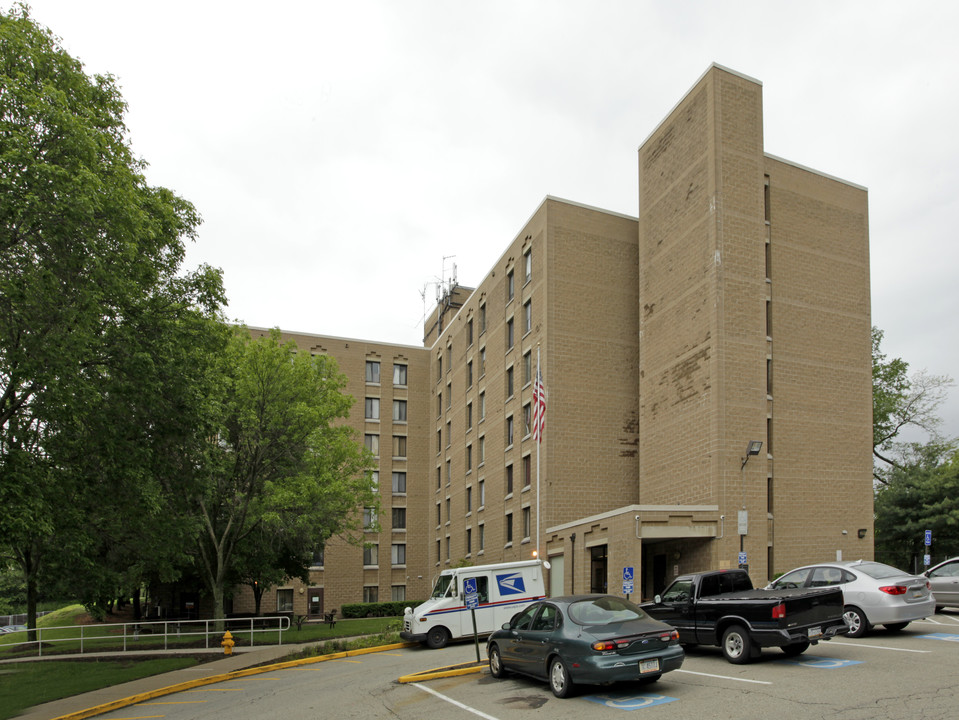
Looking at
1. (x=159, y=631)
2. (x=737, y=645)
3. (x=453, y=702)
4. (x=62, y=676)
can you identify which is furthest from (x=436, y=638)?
(x=159, y=631)

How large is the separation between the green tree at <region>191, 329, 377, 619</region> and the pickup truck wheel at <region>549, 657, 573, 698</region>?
65.9 ft

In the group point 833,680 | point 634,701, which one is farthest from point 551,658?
point 833,680

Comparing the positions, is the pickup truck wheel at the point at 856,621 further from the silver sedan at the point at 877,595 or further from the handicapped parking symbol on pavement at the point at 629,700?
the handicapped parking symbol on pavement at the point at 629,700

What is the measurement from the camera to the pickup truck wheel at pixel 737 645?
47.1ft

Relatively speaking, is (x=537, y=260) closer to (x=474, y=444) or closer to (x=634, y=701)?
(x=474, y=444)

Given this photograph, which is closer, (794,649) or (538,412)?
(794,649)

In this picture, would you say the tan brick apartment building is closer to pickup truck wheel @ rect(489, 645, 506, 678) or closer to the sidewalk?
the sidewalk

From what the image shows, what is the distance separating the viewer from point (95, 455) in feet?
56.9

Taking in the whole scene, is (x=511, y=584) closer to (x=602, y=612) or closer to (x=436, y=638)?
(x=436, y=638)

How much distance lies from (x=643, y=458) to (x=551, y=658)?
976 inches

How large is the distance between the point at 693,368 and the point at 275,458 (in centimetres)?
1696

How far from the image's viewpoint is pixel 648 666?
486 inches

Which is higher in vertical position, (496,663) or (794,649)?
(794,649)

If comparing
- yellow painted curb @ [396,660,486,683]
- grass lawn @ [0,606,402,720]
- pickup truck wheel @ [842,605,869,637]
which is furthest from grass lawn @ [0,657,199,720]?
pickup truck wheel @ [842,605,869,637]
